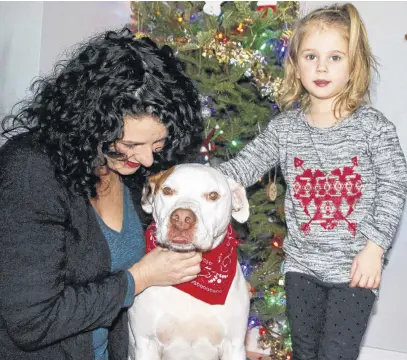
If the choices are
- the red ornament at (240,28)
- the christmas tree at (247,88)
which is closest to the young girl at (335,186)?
the christmas tree at (247,88)

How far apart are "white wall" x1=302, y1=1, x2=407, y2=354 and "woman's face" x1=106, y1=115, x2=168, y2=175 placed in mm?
2022

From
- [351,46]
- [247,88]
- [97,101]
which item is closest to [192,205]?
[97,101]

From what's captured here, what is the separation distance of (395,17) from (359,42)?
61.3 inches

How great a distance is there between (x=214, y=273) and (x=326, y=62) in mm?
849

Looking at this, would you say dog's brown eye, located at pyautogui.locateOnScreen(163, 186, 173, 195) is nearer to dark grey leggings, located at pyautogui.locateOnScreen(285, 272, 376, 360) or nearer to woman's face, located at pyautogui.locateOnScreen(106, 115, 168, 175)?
woman's face, located at pyautogui.locateOnScreen(106, 115, 168, 175)

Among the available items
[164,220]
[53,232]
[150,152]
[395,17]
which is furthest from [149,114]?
[395,17]

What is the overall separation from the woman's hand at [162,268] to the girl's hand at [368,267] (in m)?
0.53

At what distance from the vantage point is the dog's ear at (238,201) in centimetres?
213

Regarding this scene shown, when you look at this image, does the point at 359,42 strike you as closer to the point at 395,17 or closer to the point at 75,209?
the point at 75,209

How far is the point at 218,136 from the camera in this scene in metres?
3.09

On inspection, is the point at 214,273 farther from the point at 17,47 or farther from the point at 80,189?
the point at 17,47

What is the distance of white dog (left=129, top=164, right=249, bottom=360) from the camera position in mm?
1973

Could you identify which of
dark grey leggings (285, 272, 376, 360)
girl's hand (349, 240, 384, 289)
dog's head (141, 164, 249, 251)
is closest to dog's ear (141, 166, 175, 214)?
dog's head (141, 164, 249, 251)

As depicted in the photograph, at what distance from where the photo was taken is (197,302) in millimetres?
1987
